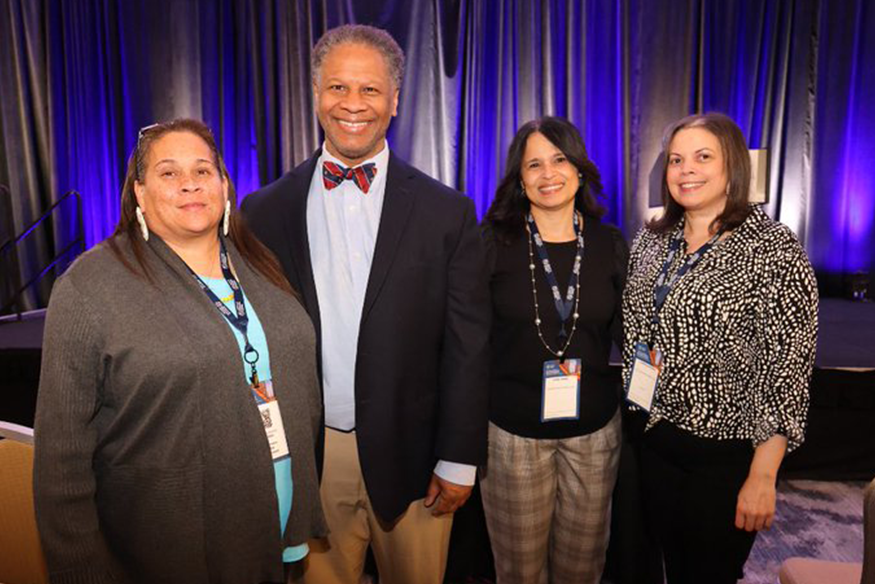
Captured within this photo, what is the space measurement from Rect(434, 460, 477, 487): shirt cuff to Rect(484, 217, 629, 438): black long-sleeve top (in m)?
0.25

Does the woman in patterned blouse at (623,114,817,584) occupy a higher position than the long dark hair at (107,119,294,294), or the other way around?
the long dark hair at (107,119,294,294)

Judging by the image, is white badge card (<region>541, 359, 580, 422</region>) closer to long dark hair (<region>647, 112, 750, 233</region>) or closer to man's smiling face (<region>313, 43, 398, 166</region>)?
long dark hair (<region>647, 112, 750, 233</region>)

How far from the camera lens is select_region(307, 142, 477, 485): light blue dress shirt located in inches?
63.9

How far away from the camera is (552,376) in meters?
1.84

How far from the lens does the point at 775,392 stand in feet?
5.15

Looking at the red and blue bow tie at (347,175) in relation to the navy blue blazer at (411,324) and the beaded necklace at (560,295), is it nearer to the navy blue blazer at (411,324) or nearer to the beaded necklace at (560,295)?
the navy blue blazer at (411,324)

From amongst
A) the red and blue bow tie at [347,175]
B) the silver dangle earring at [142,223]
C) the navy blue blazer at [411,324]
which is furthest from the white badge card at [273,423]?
the red and blue bow tie at [347,175]

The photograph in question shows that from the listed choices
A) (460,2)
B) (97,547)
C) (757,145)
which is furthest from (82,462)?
(757,145)

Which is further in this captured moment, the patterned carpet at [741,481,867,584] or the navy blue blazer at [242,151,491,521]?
the patterned carpet at [741,481,867,584]

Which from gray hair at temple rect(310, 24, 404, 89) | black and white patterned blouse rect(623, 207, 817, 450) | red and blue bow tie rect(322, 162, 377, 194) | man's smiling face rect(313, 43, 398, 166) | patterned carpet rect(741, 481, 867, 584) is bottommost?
patterned carpet rect(741, 481, 867, 584)

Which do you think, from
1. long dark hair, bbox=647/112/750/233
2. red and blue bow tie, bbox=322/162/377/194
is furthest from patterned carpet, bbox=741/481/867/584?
red and blue bow tie, bbox=322/162/377/194

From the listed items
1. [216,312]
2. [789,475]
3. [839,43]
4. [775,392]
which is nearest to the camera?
[216,312]

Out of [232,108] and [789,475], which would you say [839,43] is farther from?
[232,108]

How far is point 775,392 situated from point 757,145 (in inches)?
207
